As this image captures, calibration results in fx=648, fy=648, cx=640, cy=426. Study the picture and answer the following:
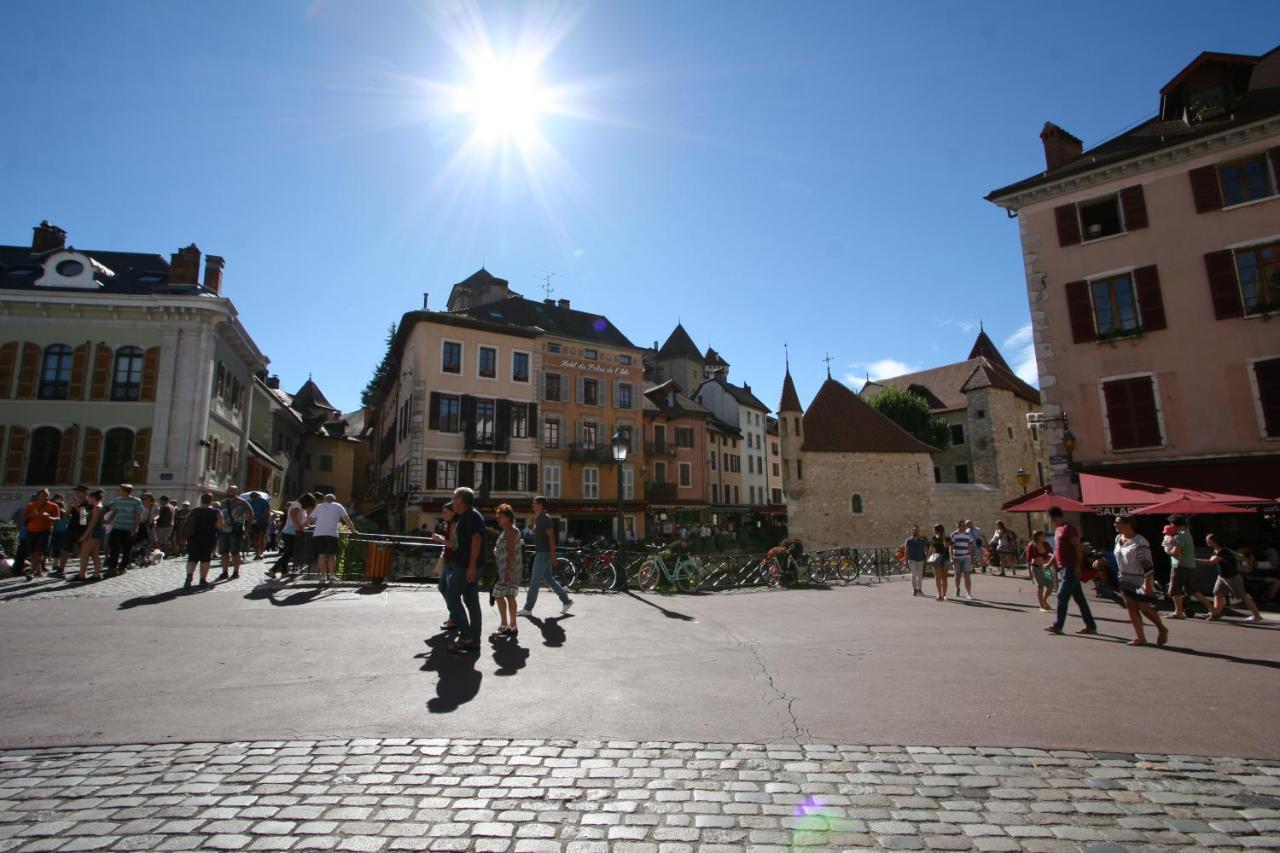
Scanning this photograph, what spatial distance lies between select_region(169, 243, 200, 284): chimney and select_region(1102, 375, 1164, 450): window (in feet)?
105

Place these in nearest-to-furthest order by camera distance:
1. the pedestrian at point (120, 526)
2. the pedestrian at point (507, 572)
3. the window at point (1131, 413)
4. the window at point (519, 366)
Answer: the pedestrian at point (507, 572) < the pedestrian at point (120, 526) < the window at point (1131, 413) < the window at point (519, 366)

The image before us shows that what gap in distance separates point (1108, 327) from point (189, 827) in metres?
21.6

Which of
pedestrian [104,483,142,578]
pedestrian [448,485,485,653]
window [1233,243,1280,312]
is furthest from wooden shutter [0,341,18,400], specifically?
window [1233,243,1280,312]

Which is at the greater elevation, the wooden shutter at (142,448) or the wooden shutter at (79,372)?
the wooden shutter at (79,372)

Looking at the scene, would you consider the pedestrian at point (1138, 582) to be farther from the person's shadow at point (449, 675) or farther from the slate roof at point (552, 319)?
the slate roof at point (552, 319)

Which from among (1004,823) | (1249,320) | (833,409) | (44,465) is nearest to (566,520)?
(833,409)

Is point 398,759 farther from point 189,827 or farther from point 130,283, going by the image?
point 130,283

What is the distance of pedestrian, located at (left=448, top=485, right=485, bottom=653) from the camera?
7141mm

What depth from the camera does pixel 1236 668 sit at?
6.94 meters

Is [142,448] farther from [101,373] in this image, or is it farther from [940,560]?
[940,560]

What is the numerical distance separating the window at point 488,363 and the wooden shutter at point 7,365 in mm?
17759

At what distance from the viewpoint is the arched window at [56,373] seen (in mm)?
23625

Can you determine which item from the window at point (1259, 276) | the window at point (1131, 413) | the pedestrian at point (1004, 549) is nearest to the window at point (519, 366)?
the pedestrian at point (1004, 549)

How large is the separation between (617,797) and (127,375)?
28.2m
